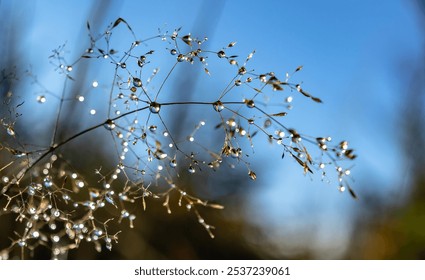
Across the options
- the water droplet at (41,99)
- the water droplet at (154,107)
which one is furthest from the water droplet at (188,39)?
the water droplet at (41,99)

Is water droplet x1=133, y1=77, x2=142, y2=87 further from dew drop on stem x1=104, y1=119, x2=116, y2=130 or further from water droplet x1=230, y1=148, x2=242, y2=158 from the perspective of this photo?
water droplet x1=230, y1=148, x2=242, y2=158

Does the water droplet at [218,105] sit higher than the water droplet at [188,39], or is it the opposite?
the water droplet at [188,39]

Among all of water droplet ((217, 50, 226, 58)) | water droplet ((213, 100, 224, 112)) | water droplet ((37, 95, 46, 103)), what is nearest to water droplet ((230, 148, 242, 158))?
water droplet ((213, 100, 224, 112))

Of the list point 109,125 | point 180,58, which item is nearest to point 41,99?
point 109,125

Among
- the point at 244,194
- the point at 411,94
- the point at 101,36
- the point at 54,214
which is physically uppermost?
the point at 411,94

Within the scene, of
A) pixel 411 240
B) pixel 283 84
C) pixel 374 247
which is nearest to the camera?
pixel 283 84

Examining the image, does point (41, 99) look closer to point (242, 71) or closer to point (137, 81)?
point (137, 81)

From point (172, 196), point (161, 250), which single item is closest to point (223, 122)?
point (161, 250)

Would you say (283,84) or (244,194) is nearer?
(283,84)

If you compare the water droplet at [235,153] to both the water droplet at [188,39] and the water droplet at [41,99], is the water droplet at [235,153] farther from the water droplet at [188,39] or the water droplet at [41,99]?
the water droplet at [41,99]

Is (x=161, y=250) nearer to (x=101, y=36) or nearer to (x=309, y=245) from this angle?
(x=309, y=245)

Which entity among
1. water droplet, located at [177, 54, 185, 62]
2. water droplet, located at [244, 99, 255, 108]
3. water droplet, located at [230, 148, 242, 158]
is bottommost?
water droplet, located at [230, 148, 242, 158]
